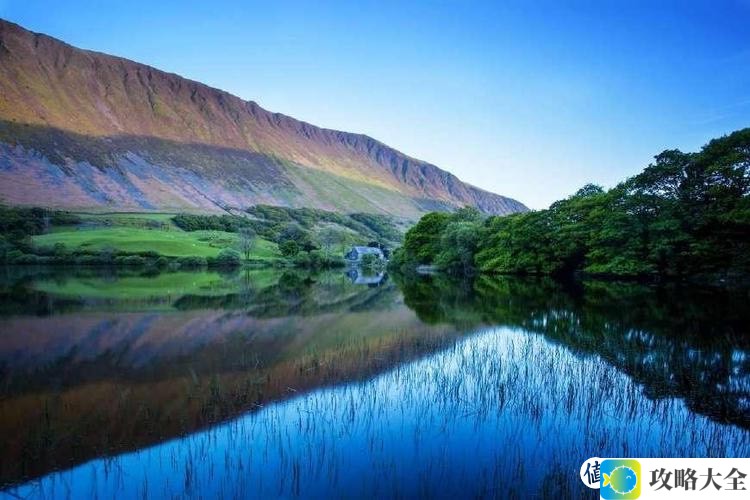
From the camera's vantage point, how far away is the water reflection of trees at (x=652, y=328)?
1126cm

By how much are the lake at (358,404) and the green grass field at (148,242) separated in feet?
235

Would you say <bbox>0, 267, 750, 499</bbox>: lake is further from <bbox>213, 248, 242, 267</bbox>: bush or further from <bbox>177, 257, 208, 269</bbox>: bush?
<bbox>213, 248, 242, 267</bbox>: bush

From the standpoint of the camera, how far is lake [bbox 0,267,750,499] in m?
7.23

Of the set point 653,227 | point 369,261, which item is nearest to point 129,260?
point 369,261

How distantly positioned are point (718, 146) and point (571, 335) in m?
32.2

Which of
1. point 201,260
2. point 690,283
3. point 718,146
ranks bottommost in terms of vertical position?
point 201,260

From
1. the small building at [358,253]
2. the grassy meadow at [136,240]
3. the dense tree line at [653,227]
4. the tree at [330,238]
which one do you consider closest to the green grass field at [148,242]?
the grassy meadow at [136,240]

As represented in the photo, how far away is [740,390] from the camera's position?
11055mm

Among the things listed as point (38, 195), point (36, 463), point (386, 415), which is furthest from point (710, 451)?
point (38, 195)

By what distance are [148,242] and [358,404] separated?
92.0 metres

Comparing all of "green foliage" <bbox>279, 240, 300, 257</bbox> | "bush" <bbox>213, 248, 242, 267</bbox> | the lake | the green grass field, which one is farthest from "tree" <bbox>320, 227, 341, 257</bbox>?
the lake

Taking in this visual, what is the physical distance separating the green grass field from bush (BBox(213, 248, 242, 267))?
10.9ft

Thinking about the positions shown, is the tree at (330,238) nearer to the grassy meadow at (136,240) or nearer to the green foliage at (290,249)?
the green foliage at (290,249)

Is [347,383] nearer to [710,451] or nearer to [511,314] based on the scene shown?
[710,451]
